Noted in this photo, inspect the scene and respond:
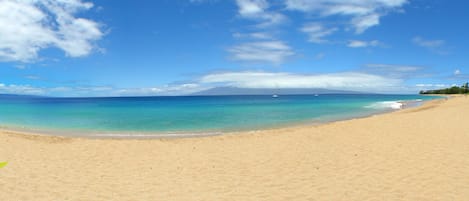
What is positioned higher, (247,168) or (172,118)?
(172,118)

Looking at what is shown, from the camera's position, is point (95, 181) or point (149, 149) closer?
point (95, 181)

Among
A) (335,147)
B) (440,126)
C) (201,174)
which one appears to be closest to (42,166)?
(201,174)

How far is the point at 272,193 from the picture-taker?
7.05 metres

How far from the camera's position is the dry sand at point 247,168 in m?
7.04

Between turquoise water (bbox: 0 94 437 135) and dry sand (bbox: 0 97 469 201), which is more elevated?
turquoise water (bbox: 0 94 437 135)

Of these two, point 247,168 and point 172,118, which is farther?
point 172,118

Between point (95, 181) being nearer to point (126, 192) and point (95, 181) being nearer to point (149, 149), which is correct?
point (126, 192)

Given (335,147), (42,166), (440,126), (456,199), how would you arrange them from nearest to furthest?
(456,199)
(42,166)
(335,147)
(440,126)

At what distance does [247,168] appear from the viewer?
30.8 ft

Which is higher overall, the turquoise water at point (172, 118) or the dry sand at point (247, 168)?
the turquoise water at point (172, 118)

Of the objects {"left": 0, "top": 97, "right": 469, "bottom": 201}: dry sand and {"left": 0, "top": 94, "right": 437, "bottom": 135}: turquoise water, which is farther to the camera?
{"left": 0, "top": 94, "right": 437, "bottom": 135}: turquoise water

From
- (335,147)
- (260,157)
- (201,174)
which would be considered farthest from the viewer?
(335,147)

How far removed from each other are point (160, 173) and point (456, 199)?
709cm

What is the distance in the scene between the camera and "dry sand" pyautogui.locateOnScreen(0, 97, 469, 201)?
7043mm
